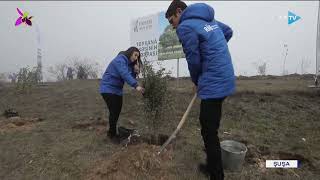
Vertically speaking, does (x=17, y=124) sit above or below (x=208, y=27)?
below

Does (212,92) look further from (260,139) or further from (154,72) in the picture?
(260,139)

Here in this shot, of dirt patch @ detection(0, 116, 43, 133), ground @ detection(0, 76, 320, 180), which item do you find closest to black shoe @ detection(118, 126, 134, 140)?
ground @ detection(0, 76, 320, 180)

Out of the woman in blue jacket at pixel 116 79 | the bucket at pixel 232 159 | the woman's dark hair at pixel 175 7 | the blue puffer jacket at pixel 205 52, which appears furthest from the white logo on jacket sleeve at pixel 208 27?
the woman in blue jacket at pixel 116 79

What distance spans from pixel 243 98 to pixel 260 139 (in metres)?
2.76

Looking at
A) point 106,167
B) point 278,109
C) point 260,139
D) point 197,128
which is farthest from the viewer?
point 278,109

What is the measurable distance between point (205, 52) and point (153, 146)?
5.57ft

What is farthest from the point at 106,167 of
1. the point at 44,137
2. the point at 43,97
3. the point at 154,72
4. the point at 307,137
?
the point at 43,97

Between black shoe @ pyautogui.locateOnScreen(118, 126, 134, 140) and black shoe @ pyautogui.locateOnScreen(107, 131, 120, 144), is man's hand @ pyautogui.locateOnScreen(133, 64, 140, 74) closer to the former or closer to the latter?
black shoe @ pyautogui.locateOnScreen(118, 126, 134, 140)

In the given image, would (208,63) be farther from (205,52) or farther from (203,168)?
(203,168)

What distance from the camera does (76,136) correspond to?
19.8 ft

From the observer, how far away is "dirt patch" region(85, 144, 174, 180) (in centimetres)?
432

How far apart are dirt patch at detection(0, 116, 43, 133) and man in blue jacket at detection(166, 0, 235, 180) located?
4019 mm

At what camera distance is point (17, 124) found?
7242mm

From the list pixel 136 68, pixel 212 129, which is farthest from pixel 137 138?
pixel 212 129
